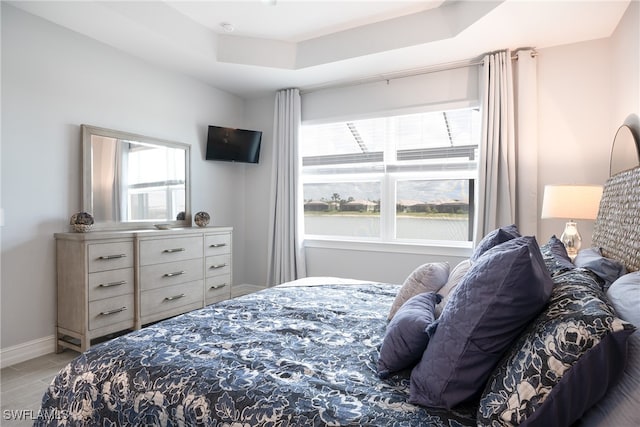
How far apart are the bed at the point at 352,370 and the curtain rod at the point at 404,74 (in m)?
2.07

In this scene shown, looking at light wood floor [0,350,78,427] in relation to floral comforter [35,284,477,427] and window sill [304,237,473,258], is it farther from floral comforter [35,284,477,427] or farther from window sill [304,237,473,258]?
window sill [304,237,473,258]

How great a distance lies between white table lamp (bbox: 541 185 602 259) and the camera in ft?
8.05

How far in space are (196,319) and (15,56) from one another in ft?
8.19

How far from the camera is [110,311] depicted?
2795 millimetres

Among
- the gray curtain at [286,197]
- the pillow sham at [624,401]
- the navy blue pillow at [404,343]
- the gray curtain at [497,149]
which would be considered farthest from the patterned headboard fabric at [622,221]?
the gray curtain at [286,197]

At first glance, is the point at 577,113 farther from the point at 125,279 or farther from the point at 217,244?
the point at 125,279

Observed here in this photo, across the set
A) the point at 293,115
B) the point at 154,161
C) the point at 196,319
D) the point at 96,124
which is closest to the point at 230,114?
the point at 293,115

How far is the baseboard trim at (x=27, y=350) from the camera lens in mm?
2565

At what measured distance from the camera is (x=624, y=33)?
8.46ft

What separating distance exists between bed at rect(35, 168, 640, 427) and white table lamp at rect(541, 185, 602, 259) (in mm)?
728

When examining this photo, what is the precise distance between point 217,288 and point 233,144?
1.72m

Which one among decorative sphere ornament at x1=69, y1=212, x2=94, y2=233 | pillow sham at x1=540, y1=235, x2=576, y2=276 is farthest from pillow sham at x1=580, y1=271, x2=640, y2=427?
decorative sphere ornament at x1=69, y1=212, x2=94, y2=233

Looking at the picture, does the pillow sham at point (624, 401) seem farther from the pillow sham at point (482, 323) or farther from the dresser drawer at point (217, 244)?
the dresser drawer at point (217, 244)

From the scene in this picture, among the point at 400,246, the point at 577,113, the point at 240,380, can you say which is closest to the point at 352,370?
the point at 240,380
